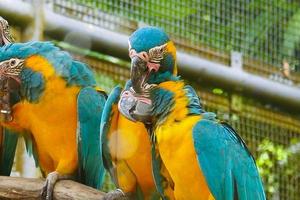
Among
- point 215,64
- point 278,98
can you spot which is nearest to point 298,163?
point 278,98

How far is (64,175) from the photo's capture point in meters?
2.09

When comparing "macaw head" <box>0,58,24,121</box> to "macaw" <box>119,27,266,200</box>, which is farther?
"macaw head" <box>0,58,24,121</box>

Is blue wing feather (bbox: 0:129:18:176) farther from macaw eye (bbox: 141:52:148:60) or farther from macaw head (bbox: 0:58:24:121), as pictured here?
macaw eye (bbox: 141:52:148:60)

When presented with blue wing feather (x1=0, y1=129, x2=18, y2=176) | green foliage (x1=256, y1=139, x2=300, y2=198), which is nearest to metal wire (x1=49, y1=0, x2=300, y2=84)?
green foliage (x1=256, y1=139, x2=300, y2=198)

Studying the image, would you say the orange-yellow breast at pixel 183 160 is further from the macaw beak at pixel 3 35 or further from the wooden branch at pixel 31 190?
the macaw beak at pixel 3 35

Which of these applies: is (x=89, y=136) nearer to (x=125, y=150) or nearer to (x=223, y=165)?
(x=125, y=150)

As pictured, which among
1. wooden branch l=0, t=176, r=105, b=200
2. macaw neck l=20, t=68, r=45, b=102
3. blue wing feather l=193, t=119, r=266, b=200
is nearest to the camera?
blue wing feather l=193, t=119, r=266, b=200

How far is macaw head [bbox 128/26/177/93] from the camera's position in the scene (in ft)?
6.31

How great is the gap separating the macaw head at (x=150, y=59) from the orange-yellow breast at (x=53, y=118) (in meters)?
0.28

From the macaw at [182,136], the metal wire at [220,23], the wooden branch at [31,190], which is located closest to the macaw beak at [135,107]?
the macaw at [182,136]

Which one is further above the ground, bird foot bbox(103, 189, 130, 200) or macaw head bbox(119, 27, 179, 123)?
macaw head bbox(119, 27, 179, 123)

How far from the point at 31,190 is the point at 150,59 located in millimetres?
458

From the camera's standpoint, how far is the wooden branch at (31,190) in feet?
6.51

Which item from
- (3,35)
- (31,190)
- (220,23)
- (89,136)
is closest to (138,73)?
(89,136)
